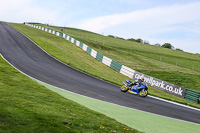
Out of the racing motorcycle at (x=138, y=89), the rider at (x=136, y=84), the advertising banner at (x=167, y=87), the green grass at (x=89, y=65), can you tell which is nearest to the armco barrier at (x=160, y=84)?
the advertising banner at (x=167, y=87)

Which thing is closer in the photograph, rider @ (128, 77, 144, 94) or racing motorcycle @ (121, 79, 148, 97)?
racing motorcycle @ (121, 79, 148, 97)

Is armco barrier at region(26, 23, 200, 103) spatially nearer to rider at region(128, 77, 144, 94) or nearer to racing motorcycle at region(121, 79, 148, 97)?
racing motorcycle at region(121, 79, 148, 97)

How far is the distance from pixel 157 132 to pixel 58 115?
4.24 meters

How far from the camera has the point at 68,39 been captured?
49.8 metres

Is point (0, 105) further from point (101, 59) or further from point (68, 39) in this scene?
point (68, 39)

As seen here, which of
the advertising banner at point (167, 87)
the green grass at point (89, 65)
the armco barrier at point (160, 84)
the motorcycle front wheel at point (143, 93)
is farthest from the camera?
the advertising banner at point (167, 87)

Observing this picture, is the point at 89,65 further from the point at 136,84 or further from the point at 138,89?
the point at 138,89

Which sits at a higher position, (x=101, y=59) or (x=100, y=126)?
(x=101, y=59)

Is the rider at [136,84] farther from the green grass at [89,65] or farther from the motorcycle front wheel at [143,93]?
the green grass at [89,65]

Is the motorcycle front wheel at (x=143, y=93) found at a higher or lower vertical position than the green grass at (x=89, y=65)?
lower

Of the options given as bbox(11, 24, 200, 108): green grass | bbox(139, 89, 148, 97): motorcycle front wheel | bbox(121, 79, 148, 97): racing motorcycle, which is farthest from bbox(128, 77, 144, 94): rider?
bbox(11, 24, 200, 108): green grass

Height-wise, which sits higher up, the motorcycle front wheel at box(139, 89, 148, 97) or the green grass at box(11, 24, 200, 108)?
the green grass at box(11, 24, 200, 108)

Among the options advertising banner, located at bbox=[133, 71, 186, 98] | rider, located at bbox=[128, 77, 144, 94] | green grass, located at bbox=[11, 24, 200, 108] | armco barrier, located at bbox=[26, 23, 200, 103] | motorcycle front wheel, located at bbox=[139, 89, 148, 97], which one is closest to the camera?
motorcycle front wheel, located at bbox=[139, 89, 148, 97]

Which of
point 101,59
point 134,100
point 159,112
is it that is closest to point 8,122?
point 159,112
